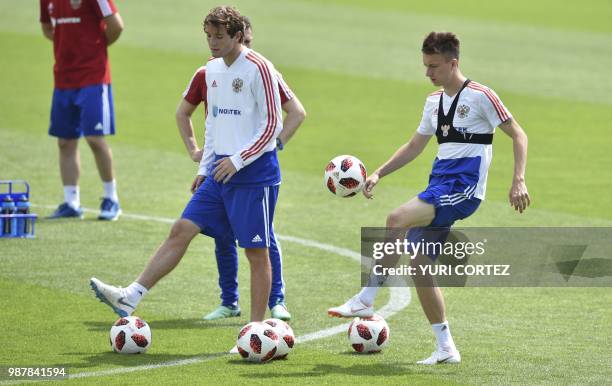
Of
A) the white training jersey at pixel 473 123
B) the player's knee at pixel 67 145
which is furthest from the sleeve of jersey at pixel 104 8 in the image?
the white training jersey at pixel 473 123

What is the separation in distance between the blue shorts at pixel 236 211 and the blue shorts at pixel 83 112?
5.07m

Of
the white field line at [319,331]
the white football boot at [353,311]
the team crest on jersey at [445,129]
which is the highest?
the team crest on jersey at [445,129]

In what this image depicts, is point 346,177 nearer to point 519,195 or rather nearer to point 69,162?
point 519,195

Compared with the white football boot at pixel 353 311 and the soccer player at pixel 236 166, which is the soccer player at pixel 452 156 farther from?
the soccer player at pixel 236 166

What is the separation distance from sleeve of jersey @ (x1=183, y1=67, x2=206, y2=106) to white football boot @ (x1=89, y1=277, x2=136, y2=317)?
177 cm

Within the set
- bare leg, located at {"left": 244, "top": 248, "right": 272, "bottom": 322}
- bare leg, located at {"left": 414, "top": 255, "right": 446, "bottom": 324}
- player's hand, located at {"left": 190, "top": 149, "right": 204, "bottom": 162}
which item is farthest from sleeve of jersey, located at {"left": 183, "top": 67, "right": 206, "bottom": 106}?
bare leg, located at {"left": 414, "top": 255, "right": 446, "bottom": 324}

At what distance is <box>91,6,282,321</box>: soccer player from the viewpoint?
30.2ft

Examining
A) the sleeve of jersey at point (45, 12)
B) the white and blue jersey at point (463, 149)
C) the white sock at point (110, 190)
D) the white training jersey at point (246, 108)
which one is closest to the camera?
the white and blue jersey at point (463, 149)

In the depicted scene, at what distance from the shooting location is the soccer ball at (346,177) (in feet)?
31.6

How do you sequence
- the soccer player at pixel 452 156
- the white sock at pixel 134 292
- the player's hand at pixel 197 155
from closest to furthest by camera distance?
the soccer player at pixel 452 156
the white sock at pixel 134 292
the player's hand at pixel 197 155

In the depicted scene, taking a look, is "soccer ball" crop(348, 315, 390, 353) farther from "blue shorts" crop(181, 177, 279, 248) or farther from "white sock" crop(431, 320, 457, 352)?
"blue shorts" crop(181, 177, 279, 248)

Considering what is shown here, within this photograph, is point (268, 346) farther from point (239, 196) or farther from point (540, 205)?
point (540, 205)

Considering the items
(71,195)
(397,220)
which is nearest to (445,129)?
(397,220)

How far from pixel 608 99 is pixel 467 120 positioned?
15.9m
